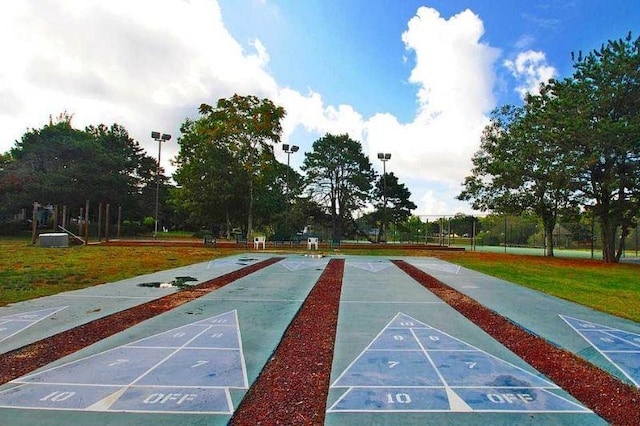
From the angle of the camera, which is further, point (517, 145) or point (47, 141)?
point (47, 141)

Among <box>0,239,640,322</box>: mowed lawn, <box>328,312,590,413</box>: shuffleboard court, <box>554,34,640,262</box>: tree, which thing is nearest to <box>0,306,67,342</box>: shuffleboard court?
<box>0,239,640,322</box>: mowed lawn

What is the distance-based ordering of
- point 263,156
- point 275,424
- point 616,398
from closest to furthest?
point 275,424
point 616,398
point 263,156

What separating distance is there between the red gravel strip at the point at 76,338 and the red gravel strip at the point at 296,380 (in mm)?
2447

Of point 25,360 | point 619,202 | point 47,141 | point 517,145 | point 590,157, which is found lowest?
point 25,360

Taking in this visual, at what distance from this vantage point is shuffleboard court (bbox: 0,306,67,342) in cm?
500

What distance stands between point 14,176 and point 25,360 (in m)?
36.2

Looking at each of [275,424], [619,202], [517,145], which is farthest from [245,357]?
[517,145]

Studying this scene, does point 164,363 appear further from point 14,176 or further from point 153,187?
point 153,187

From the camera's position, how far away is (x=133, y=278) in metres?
10.3

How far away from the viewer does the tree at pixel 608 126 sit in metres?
15.3

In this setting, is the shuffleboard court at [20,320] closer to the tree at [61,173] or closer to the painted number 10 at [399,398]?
the painted number 10 at [399,398]

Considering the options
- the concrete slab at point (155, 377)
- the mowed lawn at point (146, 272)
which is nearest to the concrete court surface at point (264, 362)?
the concrete slab at point (155, 377)

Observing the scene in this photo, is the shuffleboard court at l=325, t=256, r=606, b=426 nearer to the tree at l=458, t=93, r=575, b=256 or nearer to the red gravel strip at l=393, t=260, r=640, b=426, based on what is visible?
the red gravel strip at l=393, t=260, r=640, b=426

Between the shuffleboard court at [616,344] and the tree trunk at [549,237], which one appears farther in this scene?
the tree trunk at [549,237]
